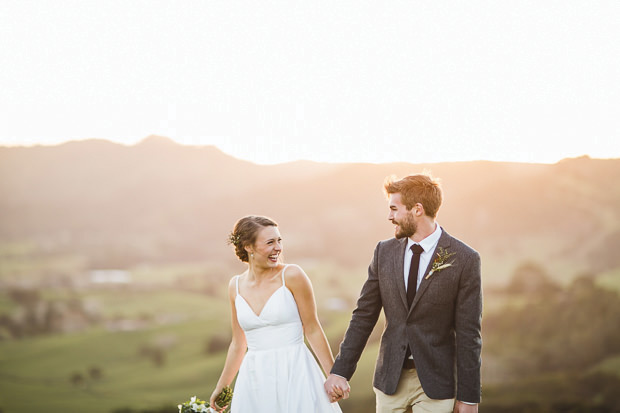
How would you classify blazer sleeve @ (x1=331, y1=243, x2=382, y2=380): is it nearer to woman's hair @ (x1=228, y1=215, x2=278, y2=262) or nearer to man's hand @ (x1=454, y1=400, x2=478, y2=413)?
man's hand @ (x1=454, y1=400, x2=478, y2=413)

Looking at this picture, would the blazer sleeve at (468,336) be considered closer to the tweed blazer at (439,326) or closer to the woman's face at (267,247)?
the tweed blazer at (439,326)

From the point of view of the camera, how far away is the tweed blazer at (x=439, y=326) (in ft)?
11.1

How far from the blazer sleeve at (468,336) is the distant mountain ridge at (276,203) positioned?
859 cm

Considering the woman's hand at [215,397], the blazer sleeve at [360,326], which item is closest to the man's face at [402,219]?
the blazer sleeve at [360,326]

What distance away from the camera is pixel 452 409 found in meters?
3.46

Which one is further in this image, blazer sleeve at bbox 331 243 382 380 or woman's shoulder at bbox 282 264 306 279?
woman's shoulder at bbox 282 264 306 279

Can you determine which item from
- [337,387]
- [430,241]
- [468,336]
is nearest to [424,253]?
[430,241]

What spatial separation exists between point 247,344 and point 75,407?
11.4m

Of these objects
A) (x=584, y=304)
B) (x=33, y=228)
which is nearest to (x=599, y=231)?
(x=584, y=304)

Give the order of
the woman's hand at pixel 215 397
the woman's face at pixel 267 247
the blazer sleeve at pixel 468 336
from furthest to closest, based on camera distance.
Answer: the woman's hand at pixel 215 397 → the woman's face at pixel 267 247 → the blazer sleeve at pixel 468 336

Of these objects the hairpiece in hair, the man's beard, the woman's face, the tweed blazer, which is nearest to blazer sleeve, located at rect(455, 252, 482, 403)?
the tweed blazer

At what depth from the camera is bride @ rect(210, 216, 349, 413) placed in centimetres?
420

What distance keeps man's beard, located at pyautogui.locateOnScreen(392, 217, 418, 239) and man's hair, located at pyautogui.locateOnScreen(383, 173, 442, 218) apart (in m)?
0.07

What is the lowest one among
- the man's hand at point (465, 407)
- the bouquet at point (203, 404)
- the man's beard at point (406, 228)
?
the bouquet at point (203, 404)
